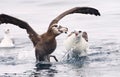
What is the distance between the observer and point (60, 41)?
22703mm

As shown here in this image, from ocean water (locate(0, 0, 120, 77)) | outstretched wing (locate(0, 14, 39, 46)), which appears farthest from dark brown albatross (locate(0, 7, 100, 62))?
ocean water (locate(0, 0, 120, 77))

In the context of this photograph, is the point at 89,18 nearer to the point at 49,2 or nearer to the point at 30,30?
the point at 49,2

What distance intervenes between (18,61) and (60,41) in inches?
145

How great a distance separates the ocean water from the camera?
57.2ft

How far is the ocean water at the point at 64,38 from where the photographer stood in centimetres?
1742

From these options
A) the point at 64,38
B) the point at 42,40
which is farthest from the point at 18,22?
the point at 64,38

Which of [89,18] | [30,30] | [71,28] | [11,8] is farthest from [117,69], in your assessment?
[11,8]

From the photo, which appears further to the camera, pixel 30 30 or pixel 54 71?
pixel 30 30

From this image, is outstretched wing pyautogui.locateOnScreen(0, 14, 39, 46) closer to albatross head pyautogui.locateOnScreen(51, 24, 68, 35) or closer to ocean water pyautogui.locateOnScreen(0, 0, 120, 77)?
ocean water pyautogui.locateOnScreen(0, 0, 120, 77)

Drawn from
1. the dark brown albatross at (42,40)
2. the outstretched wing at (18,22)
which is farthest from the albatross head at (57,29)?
the outstretched wing at (18,22)

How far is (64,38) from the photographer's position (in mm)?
23078

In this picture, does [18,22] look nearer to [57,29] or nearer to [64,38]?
[57,29]

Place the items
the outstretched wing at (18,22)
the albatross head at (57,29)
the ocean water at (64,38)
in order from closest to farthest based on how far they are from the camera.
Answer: the ocean water at (64,38) < the albatross head at (57,29) < the outstretched wing at (18,22)

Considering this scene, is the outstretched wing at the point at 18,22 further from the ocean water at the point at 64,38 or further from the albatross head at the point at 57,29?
the albatross head at the point at 57,29
